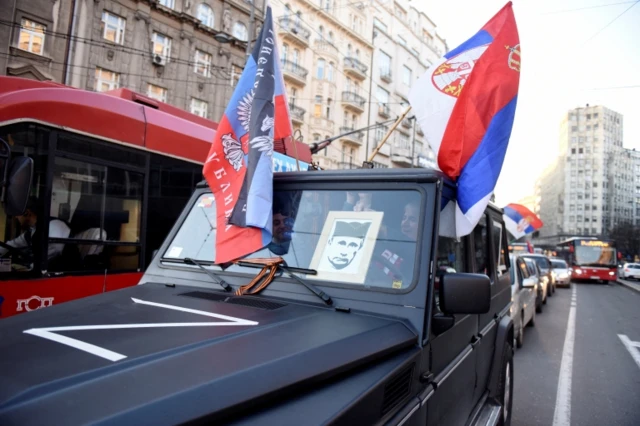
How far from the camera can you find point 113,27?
21.0 meters

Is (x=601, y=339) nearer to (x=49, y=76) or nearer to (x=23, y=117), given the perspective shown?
(x=23, y=117)

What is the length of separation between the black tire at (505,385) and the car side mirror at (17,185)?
161 inches

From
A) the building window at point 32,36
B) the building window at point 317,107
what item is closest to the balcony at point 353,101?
the building window at point 317,107

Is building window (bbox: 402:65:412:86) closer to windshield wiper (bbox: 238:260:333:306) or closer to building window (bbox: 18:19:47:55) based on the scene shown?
building window (bbox: 18:19:47:55)

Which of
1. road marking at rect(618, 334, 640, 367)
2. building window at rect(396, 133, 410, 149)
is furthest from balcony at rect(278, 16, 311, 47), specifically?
road marking at rect(618, 334, 640, 367)

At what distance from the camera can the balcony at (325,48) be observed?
33.9 m

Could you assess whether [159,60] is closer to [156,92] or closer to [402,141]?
[156,92]

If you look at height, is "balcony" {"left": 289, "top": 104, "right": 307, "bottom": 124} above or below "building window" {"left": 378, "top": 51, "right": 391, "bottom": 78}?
below

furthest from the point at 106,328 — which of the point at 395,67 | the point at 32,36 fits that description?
the point at 395,67

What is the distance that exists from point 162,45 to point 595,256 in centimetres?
2951

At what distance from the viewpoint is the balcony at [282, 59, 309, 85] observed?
3079 centimetres

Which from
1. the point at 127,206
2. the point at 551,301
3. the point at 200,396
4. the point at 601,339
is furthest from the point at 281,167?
A: the point at 551,301

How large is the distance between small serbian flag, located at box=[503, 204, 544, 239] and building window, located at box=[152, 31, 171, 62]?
61.5 feet

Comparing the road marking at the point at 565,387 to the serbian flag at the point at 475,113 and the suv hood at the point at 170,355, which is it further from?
the suv hood at the point at 170,355
